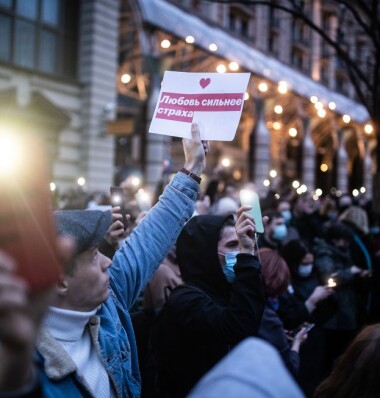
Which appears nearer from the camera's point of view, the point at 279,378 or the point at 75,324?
the point at 279,378

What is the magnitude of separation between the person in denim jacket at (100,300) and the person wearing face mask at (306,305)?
188 cm

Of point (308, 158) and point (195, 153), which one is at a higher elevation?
point (308, 158)

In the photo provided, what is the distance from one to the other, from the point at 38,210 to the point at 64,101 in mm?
13952

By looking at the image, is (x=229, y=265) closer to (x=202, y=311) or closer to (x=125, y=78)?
(x=202, y=311)

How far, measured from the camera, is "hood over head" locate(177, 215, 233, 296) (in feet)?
9.35

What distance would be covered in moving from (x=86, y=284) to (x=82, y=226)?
0.21 m

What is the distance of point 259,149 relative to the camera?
2397 cm

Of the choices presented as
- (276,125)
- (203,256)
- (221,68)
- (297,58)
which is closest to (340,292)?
(203,256)

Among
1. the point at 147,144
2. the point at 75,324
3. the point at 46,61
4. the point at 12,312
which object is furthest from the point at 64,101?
the point at 12,312

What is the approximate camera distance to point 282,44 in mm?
33656

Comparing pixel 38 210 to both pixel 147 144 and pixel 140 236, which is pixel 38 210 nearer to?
pixel 140 236

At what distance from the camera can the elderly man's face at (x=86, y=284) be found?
1.86m

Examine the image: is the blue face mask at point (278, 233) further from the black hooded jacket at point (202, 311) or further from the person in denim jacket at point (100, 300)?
the person in denim jacket at point (100, 300)

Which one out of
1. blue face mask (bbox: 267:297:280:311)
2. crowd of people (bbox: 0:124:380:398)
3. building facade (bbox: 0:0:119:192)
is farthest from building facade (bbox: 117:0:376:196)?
crowd of people (bbox: 0:124:380:398)
